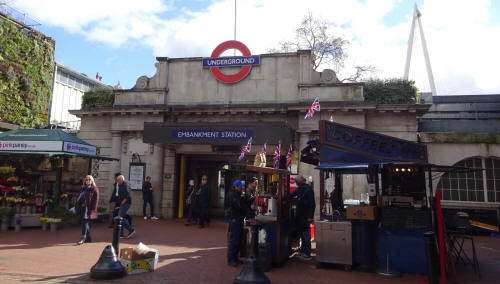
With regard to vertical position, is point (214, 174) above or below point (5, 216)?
above

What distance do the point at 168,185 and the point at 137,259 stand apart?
1046 cm

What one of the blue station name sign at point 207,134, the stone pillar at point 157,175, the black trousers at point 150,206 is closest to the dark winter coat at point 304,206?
the blue station name sign at point 207,134

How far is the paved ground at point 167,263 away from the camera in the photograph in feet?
20.2

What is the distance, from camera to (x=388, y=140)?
26.3ft

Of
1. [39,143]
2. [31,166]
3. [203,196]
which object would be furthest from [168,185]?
[39,143]

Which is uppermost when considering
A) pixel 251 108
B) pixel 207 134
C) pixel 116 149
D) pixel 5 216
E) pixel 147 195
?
pixel 251 108

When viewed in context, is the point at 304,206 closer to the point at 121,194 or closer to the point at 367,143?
the point at 367,143

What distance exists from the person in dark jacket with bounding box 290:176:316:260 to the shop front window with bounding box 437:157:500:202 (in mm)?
9414

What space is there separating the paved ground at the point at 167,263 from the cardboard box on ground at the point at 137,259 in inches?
6.6

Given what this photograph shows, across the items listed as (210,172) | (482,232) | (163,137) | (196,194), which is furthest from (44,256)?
(482,232)

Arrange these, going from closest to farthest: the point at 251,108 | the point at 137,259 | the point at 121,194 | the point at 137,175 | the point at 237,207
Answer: the point at 137,259
the point at 237,207
the point at 121,194
the point at 251,108
the point at 137,175

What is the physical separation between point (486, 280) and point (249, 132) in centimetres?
900

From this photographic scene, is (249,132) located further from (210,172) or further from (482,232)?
(482,232)

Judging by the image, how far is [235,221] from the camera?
23.4 ft
